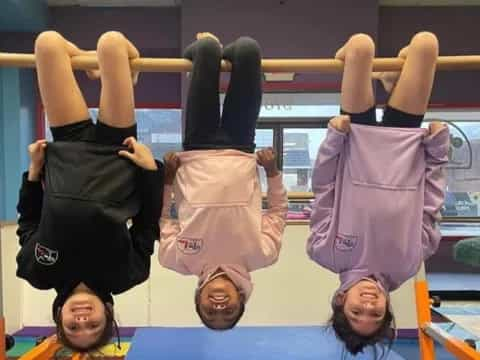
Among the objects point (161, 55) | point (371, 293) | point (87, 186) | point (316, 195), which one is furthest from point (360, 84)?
point (161, 55)

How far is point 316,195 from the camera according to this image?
6.22ft

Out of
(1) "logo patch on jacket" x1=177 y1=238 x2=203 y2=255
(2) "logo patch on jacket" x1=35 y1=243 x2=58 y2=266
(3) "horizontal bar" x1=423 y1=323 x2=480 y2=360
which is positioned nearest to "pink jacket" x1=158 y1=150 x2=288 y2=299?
(1) "logo patch on jacket" x1=177 y1=238 x2=203 y2=255

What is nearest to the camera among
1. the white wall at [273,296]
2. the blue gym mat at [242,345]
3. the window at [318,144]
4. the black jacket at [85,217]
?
the black jacket at [85,217]

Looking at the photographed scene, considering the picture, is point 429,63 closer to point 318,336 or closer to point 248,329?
point 318,336

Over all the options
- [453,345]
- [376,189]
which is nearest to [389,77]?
[376,189]

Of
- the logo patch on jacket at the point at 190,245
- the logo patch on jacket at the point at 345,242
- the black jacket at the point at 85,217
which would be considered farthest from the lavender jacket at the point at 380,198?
the black jacket at the point at 85,217

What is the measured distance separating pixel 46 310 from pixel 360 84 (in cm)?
275

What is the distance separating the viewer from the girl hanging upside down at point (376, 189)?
178 cm

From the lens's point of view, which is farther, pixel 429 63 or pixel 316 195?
pixel 316 195

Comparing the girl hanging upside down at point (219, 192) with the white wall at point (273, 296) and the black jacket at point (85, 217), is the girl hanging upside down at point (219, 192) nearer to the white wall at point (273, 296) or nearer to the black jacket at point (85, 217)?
the black jacket at point (85, 217)

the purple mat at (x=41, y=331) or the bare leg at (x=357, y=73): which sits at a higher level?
the bare leg at (x=357, y=73)

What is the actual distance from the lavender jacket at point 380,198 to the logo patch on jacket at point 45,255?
889 mm

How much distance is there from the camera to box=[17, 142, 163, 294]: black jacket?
166cm

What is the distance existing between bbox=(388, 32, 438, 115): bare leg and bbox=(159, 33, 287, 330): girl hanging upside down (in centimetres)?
49
